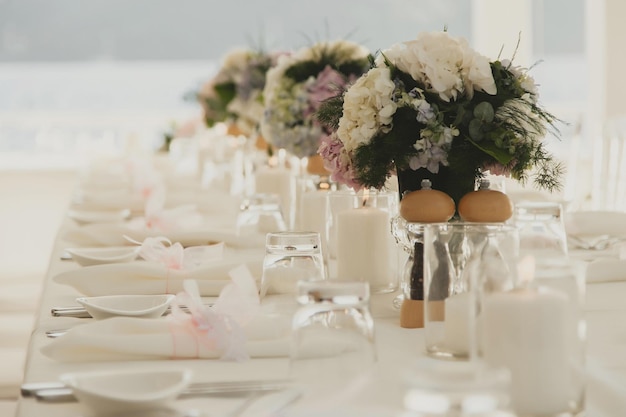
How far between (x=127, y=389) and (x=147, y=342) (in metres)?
0.19

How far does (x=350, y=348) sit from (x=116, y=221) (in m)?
1.56

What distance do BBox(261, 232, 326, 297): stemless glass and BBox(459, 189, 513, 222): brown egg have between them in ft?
0.69

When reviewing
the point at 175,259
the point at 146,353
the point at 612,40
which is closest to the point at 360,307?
the point at 146,353

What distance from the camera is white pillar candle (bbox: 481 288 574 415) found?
864mm

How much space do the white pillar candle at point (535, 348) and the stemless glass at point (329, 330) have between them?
5.3 inches

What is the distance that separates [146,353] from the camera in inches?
43.4

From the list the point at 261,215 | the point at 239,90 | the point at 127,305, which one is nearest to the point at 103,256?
the point at 261,215

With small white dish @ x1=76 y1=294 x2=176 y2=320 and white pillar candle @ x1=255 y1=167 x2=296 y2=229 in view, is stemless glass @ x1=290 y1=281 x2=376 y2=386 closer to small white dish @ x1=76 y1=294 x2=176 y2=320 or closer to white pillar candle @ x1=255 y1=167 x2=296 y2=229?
small white dish @ x1=76 y1=294 x2=176 y2=320

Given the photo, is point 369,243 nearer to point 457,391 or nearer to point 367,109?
point 367,109

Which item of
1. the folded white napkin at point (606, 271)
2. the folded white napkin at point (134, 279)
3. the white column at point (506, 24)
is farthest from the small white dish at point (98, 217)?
the white column at point (506, 24)

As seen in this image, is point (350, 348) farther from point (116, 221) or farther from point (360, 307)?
point (116, 221)

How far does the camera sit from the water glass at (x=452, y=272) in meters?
1.06

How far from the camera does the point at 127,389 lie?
0.91m

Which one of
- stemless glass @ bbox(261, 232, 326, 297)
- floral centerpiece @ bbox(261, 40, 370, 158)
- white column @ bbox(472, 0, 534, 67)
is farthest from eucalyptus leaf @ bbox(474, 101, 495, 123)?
white column @ bbox(472, 0, 534, 67)
